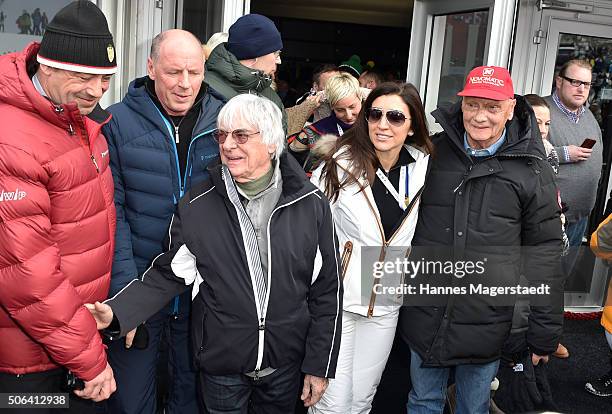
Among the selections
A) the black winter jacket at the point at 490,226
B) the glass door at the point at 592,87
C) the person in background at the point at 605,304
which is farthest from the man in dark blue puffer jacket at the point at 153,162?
the glass door at the point at 592,87

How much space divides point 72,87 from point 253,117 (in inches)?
23.8

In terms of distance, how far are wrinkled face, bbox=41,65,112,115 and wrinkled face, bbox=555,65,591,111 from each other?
3.58 meters

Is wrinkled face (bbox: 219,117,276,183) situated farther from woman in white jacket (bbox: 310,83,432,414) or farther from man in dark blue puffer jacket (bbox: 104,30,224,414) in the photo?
woman in white jacket (bbox: 310,83,432,414)

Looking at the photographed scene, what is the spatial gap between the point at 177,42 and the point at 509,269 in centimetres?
164

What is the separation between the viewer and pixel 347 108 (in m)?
3.66

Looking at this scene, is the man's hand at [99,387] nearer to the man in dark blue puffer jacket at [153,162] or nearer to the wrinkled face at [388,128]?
the man in dark blue puffer jacket at [153,162]

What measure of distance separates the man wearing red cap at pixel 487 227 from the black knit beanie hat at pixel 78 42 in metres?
1.41

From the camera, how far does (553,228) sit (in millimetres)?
2508

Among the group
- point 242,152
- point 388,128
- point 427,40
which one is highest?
point 427,40

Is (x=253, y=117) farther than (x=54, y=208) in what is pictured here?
Yes

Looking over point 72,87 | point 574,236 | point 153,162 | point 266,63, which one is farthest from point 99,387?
point 574,236

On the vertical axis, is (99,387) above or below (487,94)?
below

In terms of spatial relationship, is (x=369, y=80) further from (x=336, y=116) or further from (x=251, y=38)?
(x=251, y=38)

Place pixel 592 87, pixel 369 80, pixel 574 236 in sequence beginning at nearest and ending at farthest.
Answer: pixel 574 236 < pixel 592 87 < pixel 369 80
